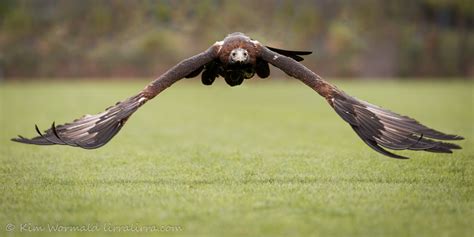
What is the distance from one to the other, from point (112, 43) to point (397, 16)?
22747mm

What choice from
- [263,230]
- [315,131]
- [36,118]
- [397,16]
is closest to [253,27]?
[36,118]

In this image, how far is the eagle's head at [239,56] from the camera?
29.3 feet

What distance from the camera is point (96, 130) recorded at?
8.56 metres

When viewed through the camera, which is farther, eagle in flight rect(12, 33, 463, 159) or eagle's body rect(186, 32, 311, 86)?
eagle's body rect(186, 32, 311, 86)

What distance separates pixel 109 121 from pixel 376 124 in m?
3.29

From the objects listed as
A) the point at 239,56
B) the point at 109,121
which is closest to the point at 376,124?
the point at 239,56

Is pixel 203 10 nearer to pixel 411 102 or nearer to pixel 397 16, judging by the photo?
pixel 411 102

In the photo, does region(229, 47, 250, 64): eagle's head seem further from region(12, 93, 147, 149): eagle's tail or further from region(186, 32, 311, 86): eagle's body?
region(12, 93, 147, 149): eagle's tail

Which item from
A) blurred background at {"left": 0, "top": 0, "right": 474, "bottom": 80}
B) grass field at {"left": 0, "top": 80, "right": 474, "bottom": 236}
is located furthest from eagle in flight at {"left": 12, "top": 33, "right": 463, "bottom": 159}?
blurred background at {"left": 0, "top": 0, "right": 474, "bottom": 80}

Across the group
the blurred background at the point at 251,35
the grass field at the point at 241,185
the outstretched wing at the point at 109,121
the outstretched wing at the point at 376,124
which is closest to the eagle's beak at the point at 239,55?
the outstretched wing at the point at 109,121

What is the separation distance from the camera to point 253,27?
31328 mm

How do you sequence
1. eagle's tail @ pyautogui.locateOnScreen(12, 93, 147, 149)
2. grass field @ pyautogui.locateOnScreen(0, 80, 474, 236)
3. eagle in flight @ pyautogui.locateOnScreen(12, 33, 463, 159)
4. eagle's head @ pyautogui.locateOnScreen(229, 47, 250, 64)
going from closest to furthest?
grass field @ pyautogui.locateOnScreen(0, 80, 474, 236), eagle in flight @ pyautogui.locateOnScreen(12, 33, 463, 159), eagle's tail @ pyautogui.locateOnScreen(12, 93, 147, 149), eagle's head @ pyautogui.locateOnScreen(229, 47, 250, 64)

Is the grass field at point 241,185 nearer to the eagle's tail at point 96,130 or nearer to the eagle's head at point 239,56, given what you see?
the eagle's tail at point 96,130

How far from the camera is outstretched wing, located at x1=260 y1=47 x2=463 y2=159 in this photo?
8047mm
